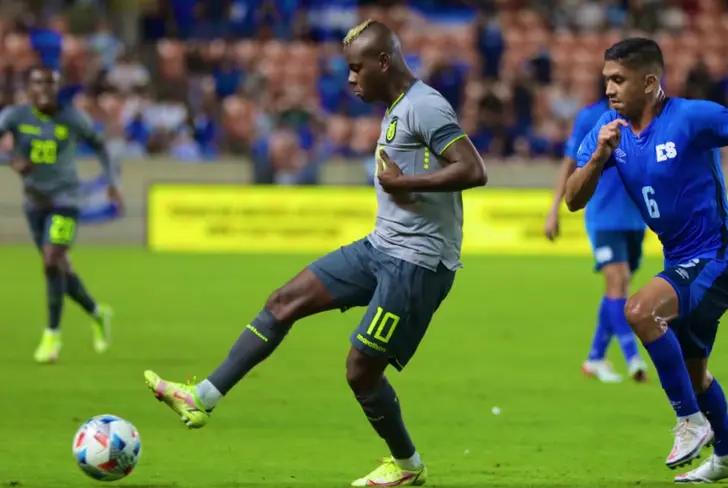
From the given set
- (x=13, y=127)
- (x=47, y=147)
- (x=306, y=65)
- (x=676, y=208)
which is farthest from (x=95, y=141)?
A: (x=306, y=65)

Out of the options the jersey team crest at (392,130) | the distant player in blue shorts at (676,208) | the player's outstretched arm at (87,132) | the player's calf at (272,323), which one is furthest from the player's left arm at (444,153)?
the player's outstretched arm at (87,132)

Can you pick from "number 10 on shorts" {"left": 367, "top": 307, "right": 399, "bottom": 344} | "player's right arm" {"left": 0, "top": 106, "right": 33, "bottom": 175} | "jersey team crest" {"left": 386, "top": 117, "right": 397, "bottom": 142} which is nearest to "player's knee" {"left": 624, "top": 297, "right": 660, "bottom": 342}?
"number 10 on shorts" {"left": 367, "top": 307, "right": 399, "bottom": 344}

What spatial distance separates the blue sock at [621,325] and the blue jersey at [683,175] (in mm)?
3798

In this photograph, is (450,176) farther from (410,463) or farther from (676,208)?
(410,463)

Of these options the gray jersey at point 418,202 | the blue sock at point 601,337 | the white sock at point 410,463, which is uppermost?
the gray jersey at point 418,202

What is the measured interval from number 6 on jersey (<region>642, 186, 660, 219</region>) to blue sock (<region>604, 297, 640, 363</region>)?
384cm

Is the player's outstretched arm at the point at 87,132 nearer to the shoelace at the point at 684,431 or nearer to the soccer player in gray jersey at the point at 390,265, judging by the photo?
the soccer player in gray jersey at the point at 390,265

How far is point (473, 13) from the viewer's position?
27.4 m

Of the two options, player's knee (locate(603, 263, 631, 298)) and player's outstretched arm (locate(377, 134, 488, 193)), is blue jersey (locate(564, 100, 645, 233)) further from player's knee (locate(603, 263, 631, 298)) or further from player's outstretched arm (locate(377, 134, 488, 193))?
player's outstretched arm (locate(377, 134, 488, 193))

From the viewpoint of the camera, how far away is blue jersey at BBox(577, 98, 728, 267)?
21.4 ft

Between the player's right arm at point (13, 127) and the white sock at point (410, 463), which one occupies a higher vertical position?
the player's right arm at point (13, 127)

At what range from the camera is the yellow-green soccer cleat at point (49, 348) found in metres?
11.3

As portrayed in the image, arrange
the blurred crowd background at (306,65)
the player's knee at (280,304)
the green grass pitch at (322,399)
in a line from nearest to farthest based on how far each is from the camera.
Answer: the player's knee at (280,304) → the green grass pitch at (322,399) → the blurred crowd background at (306,65)

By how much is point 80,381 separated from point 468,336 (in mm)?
4271
